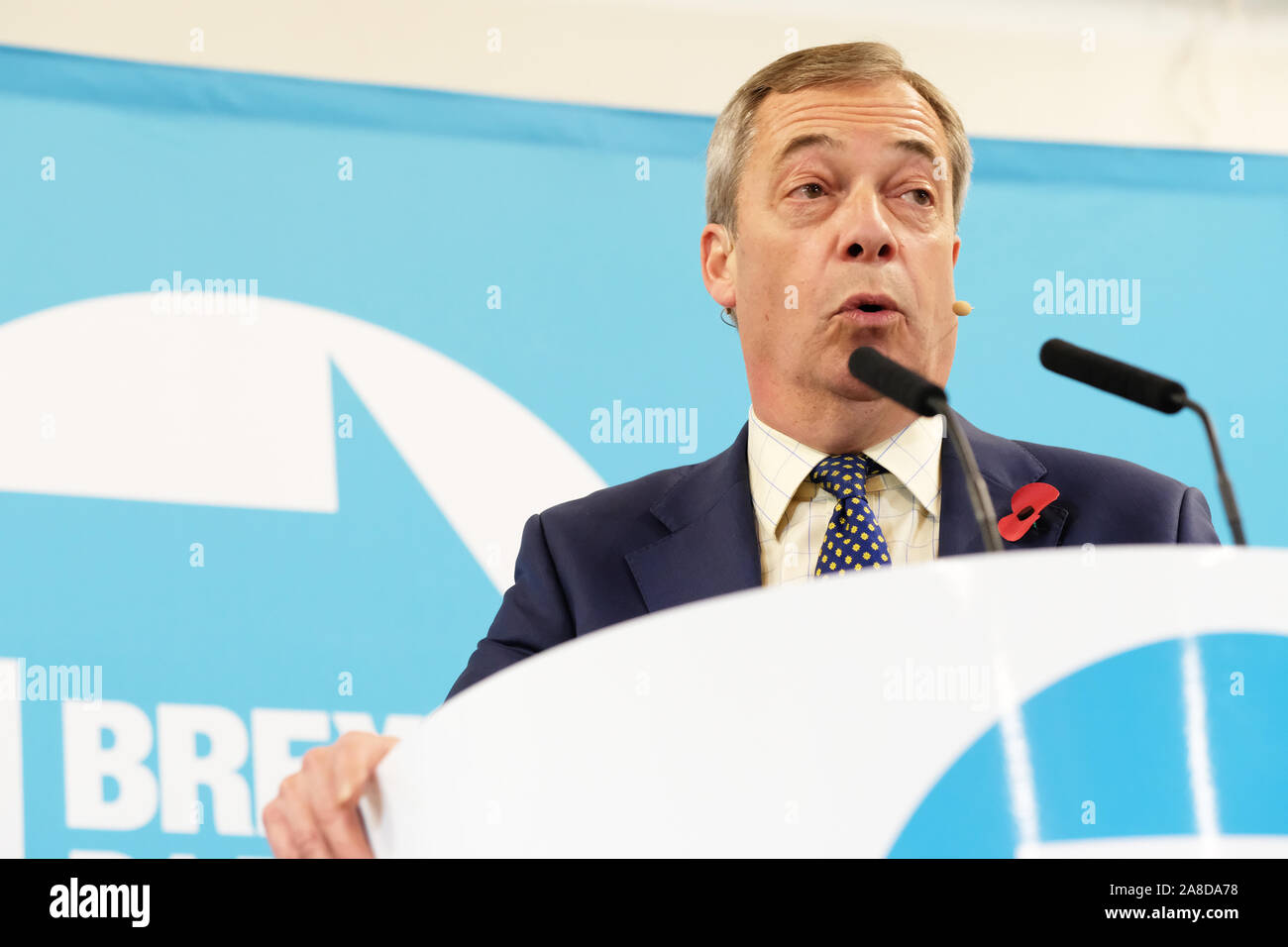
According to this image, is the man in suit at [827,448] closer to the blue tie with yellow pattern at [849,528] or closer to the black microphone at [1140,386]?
the blue tie with yellow pattern at [849,528]

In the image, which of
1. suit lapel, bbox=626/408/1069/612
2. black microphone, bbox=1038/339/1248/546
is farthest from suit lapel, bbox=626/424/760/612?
black microphone, bbox=1038/339/1248/546

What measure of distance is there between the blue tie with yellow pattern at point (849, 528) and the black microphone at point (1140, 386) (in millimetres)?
377

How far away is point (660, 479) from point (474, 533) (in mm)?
674

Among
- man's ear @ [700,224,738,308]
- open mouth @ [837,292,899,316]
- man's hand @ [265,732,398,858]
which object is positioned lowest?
man's hand @ [265,732,398,858]

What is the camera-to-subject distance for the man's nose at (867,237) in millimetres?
1530

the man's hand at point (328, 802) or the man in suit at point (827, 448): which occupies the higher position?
the man in suit at point (827, 448)

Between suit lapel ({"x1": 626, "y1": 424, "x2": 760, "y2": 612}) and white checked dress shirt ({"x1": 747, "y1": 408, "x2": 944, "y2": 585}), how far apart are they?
27 millimetres

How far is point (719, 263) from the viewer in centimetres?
181

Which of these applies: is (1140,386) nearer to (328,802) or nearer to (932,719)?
(932,719)

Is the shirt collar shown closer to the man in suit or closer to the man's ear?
the man in suit

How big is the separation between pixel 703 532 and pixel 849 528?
0.19 metres

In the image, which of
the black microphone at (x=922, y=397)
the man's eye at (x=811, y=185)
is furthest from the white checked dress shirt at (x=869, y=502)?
the black microphone at (x=922, y=397)

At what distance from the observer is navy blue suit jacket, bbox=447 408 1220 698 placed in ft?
4.79
